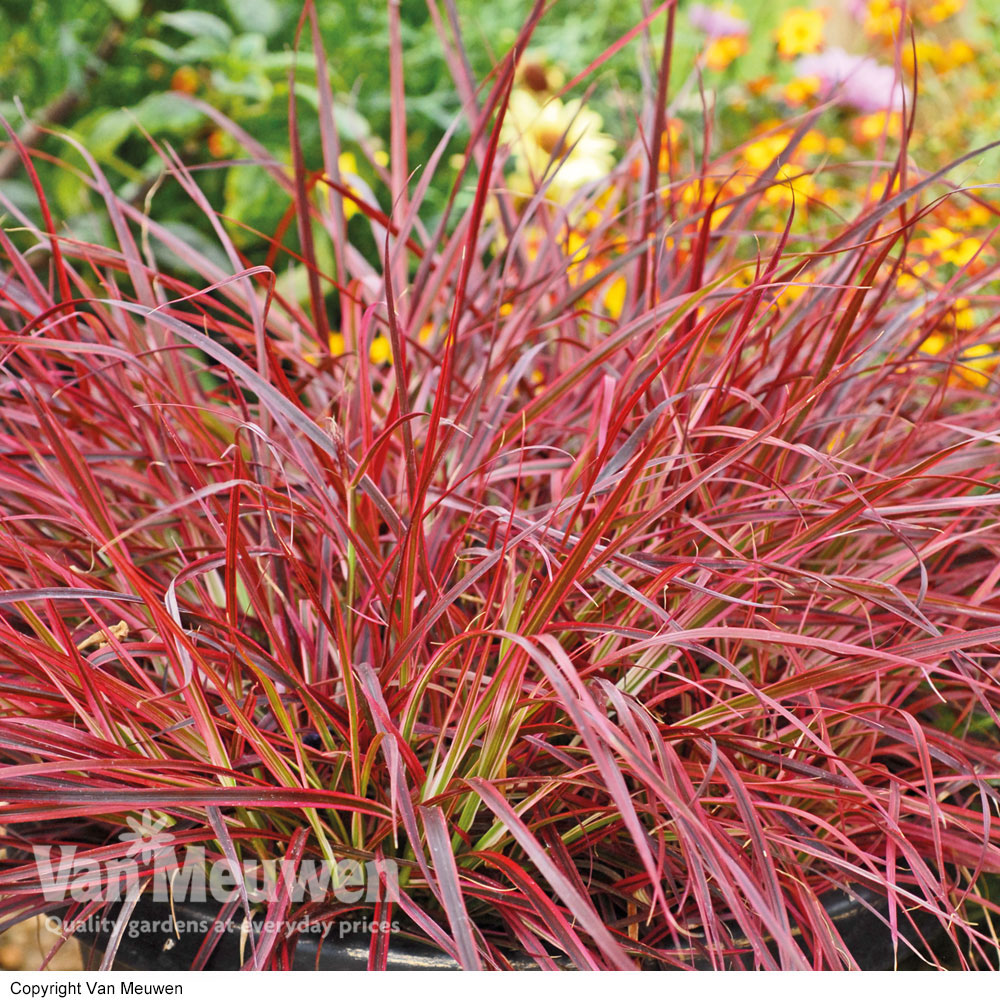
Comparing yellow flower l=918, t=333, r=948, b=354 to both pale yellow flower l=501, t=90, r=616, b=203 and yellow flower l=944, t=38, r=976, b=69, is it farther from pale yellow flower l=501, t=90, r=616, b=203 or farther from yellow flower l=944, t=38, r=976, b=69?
yellow flower l=944, t=38, r=976, b=69

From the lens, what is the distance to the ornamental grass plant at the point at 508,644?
1.16ft

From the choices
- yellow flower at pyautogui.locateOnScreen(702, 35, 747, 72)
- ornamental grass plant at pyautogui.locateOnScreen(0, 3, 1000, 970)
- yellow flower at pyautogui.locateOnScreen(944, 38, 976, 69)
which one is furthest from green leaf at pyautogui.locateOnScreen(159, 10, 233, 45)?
yellow flower at pyautogui.locateOnScreen(944, 38, 976, 69)

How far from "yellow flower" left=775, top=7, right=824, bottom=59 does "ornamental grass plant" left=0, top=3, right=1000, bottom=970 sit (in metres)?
1.30

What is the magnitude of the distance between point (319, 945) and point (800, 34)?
5.90ft

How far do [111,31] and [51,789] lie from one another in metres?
1.32

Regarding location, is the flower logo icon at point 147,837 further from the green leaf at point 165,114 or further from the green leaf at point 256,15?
the green leaf at point 256,15

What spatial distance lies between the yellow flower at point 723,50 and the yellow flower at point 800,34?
0.08m

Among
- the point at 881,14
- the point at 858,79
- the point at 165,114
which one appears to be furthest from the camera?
the point at 881,14

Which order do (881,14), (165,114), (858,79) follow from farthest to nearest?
(881,14) → (858,79) → (165,114)

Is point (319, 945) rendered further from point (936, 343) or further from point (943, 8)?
point (943, 8)

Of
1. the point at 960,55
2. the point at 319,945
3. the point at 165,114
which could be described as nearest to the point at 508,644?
the point at 319,945

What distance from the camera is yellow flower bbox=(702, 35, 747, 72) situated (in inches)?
66.9

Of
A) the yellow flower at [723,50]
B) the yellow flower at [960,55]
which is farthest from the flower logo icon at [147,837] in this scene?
the yellow flower at [960,55]

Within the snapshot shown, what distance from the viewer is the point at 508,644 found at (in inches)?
15.3
